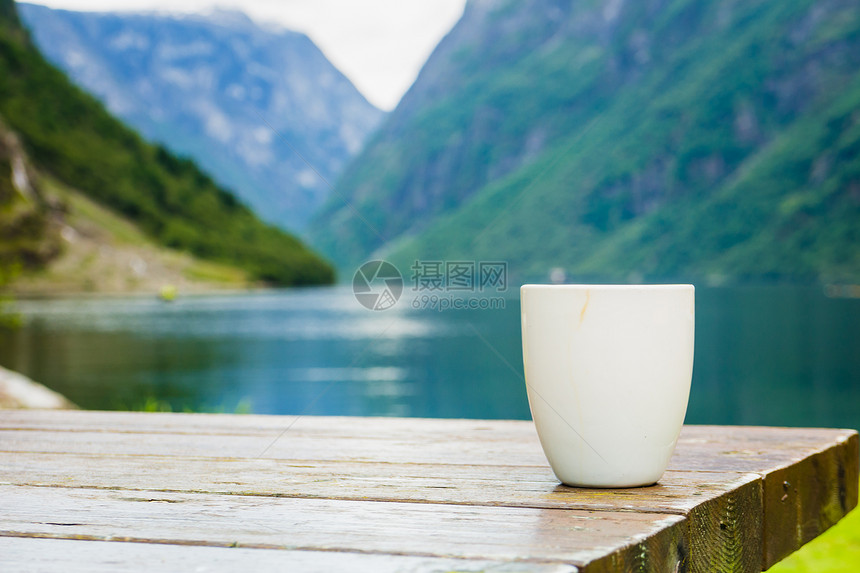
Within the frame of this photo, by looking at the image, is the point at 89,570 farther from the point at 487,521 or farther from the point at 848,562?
the point at 848,562

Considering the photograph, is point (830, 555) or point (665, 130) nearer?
point (830, 555)

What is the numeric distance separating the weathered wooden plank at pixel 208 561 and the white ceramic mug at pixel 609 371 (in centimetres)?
60

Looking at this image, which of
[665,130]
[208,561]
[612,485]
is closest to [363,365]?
[612,485]

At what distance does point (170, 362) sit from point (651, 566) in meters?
28.5

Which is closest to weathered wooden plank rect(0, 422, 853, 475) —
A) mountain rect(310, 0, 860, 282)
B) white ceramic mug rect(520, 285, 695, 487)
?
white ceramic mug rect(520, 285, 695, 487)

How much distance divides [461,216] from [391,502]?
578 inches

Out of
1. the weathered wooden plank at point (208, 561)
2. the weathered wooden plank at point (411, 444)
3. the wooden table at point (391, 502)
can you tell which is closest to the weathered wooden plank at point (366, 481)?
the wooden table at point (391, 502)

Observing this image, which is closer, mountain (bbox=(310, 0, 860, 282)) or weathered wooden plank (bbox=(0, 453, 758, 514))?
weathered wooden plank (bbox=(0, 453, 758, 514))

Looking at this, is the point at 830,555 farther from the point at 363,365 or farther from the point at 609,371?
the point at 363,365

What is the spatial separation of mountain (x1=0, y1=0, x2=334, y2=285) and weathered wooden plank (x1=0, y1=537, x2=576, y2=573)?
272ft

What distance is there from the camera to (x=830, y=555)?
504 centimetres

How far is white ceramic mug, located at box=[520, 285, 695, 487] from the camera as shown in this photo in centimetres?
189

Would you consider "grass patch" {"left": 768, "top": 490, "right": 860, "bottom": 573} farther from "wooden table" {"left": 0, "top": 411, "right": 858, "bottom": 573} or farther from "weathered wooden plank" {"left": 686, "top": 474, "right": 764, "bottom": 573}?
"weathered wooden plank" {"left": 686, "top": 474, "right": 764, "bottom": 573}

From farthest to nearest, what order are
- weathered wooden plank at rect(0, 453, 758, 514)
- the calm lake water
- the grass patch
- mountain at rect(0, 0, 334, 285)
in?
1. mountain at rect(0, 0, 334, 285)
2. the calm lake water
3. the grass patch
4. weathered wooden plank at rect(0, 453, 758, 514)
